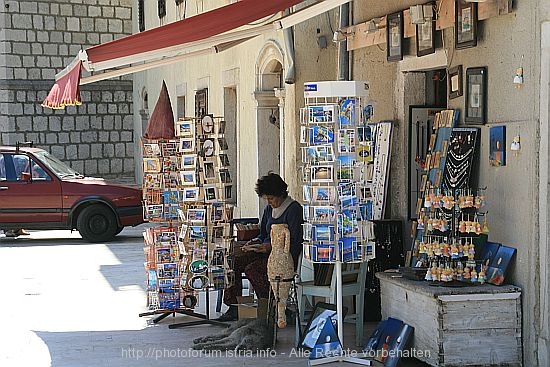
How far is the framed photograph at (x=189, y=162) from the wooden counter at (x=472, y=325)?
Result: 99.9 inches

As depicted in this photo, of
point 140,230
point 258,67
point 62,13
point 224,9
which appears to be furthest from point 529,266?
point 62,13

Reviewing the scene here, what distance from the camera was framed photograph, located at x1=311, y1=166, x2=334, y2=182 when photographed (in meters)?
6.25

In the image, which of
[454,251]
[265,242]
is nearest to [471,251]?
[454,251]

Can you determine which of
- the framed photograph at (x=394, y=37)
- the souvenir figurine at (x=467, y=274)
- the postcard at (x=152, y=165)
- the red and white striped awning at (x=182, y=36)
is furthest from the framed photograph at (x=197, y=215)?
the souvenir figurine at (x=467, y=274)

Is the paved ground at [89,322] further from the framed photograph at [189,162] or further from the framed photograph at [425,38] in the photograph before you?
the framed photograph at [425,38]

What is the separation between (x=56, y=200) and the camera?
14.4m

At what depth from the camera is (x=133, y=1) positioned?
76.6 ft

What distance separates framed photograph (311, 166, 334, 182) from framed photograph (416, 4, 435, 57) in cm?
165

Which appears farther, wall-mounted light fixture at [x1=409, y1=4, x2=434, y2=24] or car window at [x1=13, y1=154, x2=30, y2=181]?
car window at [x1=13, y1=154, x2=30, y2=181]

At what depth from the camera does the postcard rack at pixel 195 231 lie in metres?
7.71

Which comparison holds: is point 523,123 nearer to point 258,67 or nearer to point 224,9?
point 224,9

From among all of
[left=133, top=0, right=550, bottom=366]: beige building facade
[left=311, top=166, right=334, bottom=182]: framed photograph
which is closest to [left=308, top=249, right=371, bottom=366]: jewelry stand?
[left=311, top=166, right=334, bottom=182]: framed photograph

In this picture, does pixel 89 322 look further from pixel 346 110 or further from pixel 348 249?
pixel 346 110

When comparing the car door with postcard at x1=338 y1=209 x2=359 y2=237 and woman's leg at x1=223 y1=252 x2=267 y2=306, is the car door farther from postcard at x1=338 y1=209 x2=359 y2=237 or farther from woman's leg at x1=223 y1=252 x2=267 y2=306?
postcard at x1=338 y1=209 x2=359 y2=237
